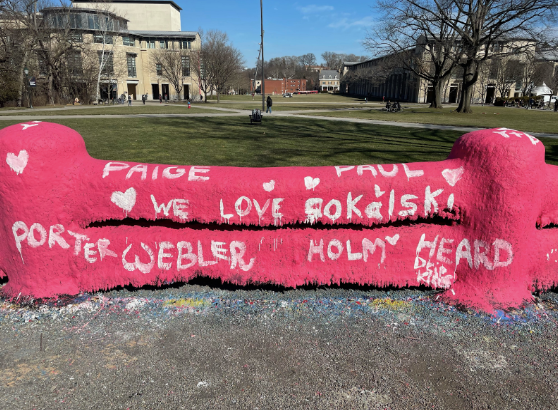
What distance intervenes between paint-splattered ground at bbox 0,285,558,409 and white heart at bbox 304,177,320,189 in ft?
3.27

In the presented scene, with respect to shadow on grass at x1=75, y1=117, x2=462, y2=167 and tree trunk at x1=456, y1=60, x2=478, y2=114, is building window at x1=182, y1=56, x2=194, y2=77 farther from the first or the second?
shadow on grass at x1=75, y1=117, x2=462, y2=167

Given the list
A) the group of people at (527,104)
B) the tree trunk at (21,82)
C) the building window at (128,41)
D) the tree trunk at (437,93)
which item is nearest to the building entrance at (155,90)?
the building window at (128,41)

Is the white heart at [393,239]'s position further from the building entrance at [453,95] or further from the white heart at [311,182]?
the building entrance at [453,95]

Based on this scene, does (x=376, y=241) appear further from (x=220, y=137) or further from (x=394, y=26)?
(x=394, y=26)

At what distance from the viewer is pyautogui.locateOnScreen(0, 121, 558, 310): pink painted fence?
3.10m

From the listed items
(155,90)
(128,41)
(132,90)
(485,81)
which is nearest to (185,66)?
(155,90)

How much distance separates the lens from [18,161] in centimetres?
301

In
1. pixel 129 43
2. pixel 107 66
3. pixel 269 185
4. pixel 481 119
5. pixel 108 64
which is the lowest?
pixel 269 185

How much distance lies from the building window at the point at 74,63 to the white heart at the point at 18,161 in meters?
49.8

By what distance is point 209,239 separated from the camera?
3275 millimetres

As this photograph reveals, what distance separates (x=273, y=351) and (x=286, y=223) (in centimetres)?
110

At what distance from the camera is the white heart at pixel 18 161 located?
300 cm

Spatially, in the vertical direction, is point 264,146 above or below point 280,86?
below

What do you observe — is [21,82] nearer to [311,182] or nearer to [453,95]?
[311,182]
